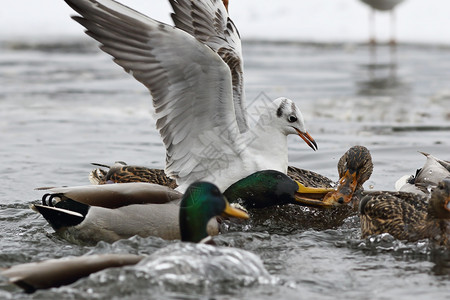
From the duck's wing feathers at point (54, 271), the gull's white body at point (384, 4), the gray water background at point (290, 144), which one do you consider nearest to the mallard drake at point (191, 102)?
the gray water background at point (290, 144)

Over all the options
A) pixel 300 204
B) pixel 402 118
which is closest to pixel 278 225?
pixel 300 204

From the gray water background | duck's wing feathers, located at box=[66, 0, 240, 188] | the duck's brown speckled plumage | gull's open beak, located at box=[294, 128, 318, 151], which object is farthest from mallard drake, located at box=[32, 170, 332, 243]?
gull's open beak, located at box=[294, 128, 318, 151]

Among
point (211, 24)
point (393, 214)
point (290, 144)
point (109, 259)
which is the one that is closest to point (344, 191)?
point (393, 214)

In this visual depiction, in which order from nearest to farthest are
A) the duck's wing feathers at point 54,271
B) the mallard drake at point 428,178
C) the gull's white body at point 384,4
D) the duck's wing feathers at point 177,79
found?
the duck's wing feathers at point 54,271 → the duck's wing feathers at point 177,79 → the mallard drake at point 428,178 → the gull's white body at point 384,4

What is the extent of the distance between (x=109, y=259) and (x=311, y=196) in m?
2.52

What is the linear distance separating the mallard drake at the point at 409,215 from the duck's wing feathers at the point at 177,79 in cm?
138

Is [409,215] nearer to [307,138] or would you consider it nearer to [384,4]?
[307,138]

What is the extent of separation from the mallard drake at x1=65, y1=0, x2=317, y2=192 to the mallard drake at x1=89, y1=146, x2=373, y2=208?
309mm

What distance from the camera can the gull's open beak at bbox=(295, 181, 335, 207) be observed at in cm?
676

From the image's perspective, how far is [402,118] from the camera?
1159cm

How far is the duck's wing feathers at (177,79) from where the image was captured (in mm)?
6426

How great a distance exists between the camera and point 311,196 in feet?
22.5

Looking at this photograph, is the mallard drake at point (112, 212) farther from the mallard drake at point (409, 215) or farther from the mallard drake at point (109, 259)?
the mallard drake at point (409, 215)

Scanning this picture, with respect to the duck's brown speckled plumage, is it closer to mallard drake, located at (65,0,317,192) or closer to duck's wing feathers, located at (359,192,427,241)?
mallard drake, located at (65,0,317,192)
